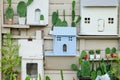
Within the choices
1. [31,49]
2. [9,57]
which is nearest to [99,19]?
[31,49]

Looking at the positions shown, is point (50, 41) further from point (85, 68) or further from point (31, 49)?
point (85, 68)

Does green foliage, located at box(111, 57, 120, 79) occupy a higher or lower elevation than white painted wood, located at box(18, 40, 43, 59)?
lower

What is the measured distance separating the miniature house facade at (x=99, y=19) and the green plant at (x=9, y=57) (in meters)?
0.40

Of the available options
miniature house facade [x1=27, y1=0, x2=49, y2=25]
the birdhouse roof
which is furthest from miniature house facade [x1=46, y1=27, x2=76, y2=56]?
miniature house facade [x1=27, y1=0, x2=49, y2=25]

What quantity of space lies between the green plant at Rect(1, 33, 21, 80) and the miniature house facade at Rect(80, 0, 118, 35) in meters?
0.40

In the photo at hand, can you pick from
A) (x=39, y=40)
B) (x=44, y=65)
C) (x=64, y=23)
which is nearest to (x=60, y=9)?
(x=64, y=23)

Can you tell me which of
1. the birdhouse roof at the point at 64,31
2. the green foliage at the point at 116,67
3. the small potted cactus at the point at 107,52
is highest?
the birdhouse roof at the point at 64,31

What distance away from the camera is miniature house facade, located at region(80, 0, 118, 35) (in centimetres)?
162

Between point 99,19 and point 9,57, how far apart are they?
561 mm

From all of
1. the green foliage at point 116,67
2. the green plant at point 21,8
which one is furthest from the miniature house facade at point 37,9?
the green foliage at point 116,67

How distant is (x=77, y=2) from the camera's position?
1.69 m

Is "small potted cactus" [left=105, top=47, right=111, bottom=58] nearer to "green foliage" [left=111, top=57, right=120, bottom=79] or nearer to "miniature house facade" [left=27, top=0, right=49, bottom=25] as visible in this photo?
"green foliage" [left=111, top=57, right=120, bottom=79]

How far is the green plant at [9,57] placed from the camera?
5.32ft

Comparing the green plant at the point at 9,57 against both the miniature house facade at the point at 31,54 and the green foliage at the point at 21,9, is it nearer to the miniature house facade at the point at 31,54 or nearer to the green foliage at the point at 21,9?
the miniature house facade at the point at 31,54
